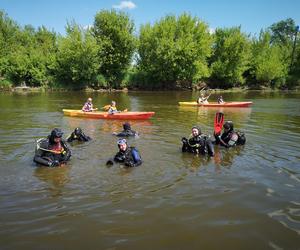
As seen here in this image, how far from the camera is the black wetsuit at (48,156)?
11195 mm

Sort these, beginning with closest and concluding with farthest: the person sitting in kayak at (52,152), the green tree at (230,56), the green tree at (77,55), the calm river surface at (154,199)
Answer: the calm river surface at (154,199) → the person sitting in kayak at (52,152) → the green tree at (77,55) → the green tree at (230,56)

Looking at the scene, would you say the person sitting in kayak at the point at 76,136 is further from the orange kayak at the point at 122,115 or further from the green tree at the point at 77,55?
the green tree at the point at 77,55

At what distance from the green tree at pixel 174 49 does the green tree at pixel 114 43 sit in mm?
2458

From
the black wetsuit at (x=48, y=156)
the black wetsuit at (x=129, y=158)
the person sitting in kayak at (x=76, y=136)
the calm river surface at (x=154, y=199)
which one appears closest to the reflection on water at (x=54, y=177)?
the calm river surface at (x=154, y=199)

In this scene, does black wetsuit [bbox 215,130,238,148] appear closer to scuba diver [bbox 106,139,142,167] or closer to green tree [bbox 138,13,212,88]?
scuba diver [bbox 106,139,142,167]

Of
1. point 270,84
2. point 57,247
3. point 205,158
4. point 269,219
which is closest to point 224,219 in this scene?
point 269,219

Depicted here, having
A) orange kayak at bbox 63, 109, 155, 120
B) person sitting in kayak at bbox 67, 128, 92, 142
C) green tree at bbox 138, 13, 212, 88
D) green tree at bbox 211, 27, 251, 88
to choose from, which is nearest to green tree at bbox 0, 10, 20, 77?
green tree at bbox 138, 13, 212, 88

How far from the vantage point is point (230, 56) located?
61.8 m

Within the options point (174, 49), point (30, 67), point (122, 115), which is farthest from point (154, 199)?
point (30, 67)

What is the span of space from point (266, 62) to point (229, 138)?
55061mm

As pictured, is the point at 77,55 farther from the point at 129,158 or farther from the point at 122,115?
the point at 129,158

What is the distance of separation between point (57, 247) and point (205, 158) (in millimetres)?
7138

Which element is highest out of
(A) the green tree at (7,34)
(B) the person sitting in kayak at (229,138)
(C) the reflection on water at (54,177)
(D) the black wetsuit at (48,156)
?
(A) the green tree at (7,34)

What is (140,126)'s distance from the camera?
65.9 feet
